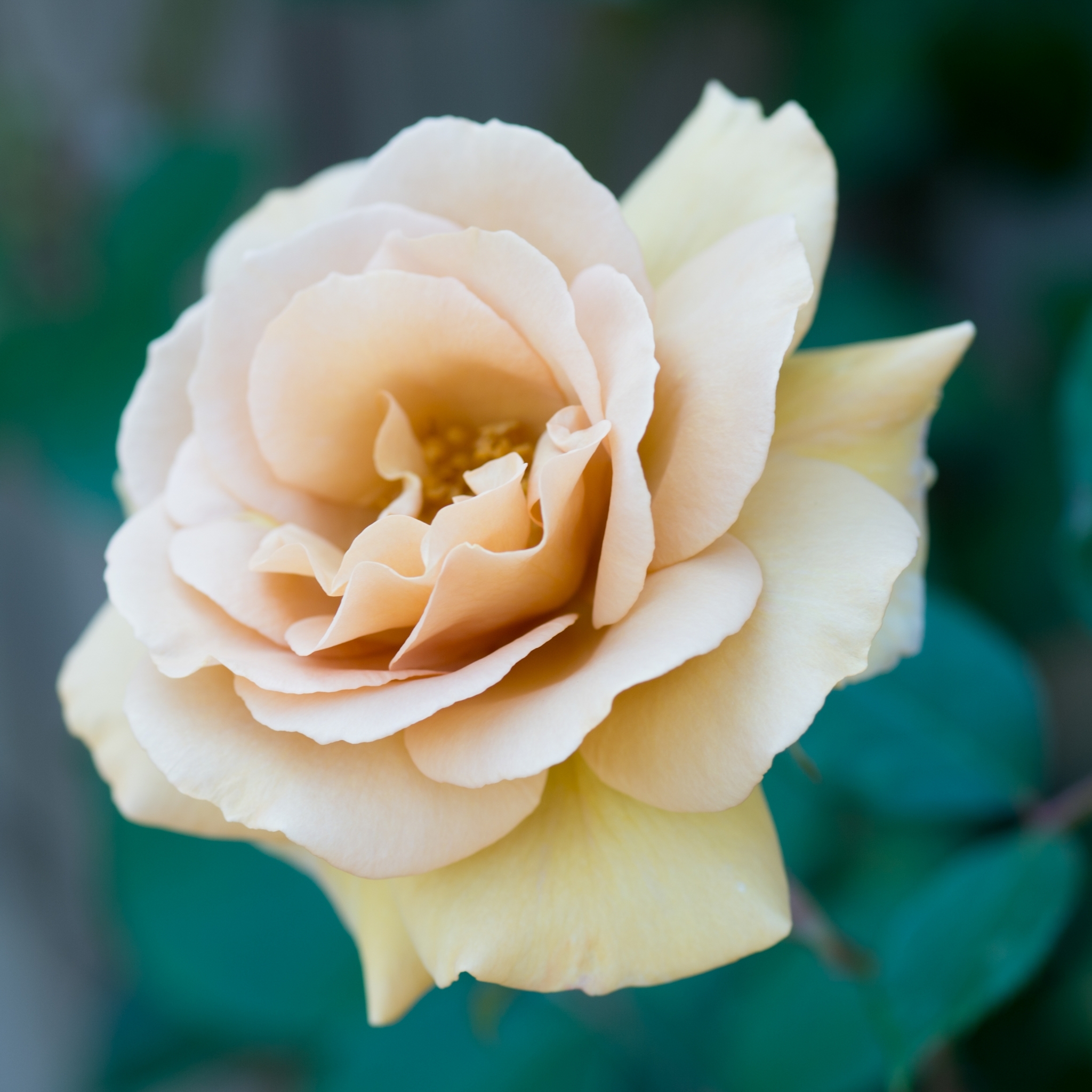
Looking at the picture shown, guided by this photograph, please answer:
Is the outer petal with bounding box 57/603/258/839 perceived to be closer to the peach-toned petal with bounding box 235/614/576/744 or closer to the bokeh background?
the peach-toned petal with bounding box 235/614/576/744

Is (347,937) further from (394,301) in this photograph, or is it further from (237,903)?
(394,301)

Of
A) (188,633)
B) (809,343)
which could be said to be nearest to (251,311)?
(188,633)

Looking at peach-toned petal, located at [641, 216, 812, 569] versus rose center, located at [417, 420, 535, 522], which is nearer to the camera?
peach-toned petal, located at [641, 216, 812, 569]

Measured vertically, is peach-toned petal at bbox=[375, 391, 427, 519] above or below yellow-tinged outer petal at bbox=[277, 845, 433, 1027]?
above

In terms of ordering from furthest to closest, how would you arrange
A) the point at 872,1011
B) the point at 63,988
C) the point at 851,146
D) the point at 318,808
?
the point at 63,988, the point at 851,146, the point at 872,1011, the point at 318,808

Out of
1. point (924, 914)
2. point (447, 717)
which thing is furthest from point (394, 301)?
point (924, 914)

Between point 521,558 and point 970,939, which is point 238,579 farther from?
point 970,939

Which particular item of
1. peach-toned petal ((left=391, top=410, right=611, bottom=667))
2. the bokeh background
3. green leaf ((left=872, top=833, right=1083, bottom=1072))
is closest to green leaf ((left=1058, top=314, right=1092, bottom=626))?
the bokeh background
